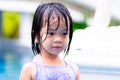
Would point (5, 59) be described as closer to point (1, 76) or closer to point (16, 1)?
point (16, 1)

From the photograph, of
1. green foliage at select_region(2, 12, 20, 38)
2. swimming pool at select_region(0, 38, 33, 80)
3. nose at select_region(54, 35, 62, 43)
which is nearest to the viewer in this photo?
nose at select_region(54, 35, 62, 43)

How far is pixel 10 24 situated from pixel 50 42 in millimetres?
13031

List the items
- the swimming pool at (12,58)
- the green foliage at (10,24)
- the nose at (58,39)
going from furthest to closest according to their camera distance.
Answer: the green foliage at (10,24), the swimming pool at (12,58), the nose at (58,39)

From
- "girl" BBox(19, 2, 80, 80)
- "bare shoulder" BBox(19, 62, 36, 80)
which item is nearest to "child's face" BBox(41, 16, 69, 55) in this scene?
"girl" BBox(19, 2, 80, 80)

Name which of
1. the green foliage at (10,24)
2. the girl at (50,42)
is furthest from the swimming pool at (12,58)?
the girl at (50,42)

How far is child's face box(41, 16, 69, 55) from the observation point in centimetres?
196

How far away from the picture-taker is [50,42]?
1.97 m

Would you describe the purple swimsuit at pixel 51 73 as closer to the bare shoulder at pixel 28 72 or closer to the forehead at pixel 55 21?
the bare shoulder at pixel 28 72

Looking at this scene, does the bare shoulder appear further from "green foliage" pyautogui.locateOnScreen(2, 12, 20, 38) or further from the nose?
"green foliage" pyautogui.locateOnScreen(2, 12, 20, 38)

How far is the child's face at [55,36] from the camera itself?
77.0 inches

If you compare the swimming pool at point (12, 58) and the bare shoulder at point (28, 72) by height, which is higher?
the bare shoulder at point (28, 72)

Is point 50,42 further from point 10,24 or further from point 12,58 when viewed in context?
point 10,24

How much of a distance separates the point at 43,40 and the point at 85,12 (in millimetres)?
8433

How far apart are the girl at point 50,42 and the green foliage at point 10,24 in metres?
12.4
